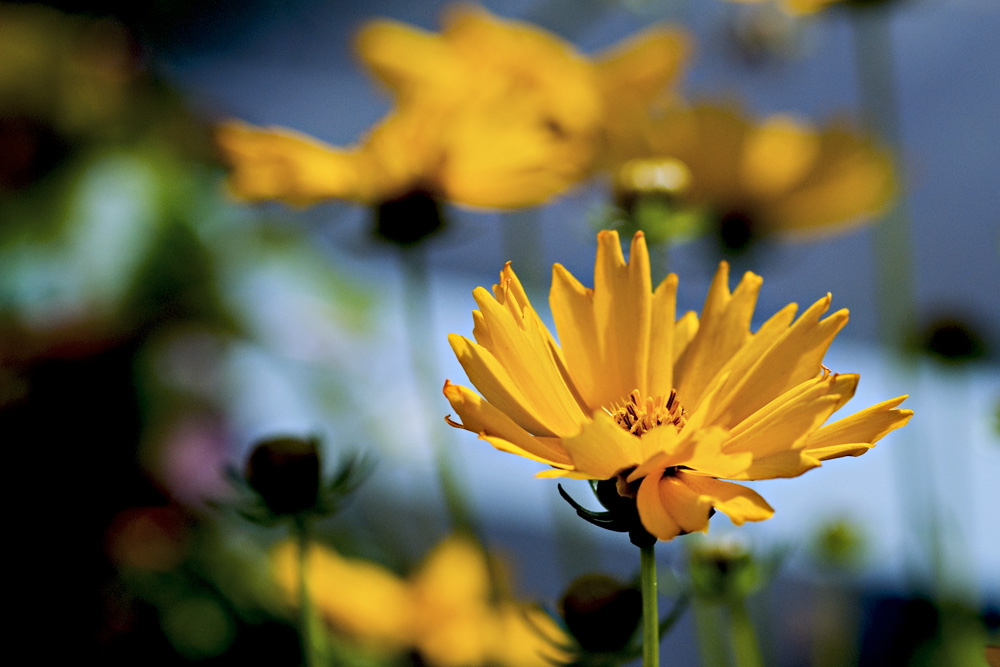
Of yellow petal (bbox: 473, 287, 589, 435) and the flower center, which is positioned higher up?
yellow petal (bbox: 473, 287, 589, 435)

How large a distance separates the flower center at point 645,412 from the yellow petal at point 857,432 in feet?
0.17

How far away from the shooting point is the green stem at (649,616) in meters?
0.16

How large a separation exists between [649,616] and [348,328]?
1061 millimetres

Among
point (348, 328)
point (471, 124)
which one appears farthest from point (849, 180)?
point (348, 328)

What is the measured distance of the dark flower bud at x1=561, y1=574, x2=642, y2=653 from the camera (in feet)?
0.92

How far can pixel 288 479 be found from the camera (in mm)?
313

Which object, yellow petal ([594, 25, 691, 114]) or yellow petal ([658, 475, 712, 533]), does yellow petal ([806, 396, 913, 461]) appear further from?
yellow petal ([594, 25, 691, 114])

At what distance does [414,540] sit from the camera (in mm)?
897

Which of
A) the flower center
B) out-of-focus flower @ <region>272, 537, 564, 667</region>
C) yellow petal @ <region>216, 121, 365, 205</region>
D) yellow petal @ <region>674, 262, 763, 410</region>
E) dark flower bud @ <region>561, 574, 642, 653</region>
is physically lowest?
out-of-focus flower @ <region>272, 537, 564, 667</region>

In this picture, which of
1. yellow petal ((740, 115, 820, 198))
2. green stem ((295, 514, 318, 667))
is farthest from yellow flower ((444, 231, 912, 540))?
yellow petal ((740, 115, 820, 198))

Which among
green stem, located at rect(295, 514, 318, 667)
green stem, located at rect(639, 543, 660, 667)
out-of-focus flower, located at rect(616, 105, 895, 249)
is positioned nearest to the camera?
green stem, located at rect(639, 543, 660, 667)

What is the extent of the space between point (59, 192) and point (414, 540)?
70cm

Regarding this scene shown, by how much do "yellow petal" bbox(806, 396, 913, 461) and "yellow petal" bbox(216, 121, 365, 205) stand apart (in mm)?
303

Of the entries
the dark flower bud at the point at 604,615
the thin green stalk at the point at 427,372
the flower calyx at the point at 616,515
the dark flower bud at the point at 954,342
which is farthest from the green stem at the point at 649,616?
the dark flower bud at the point at 954,342
